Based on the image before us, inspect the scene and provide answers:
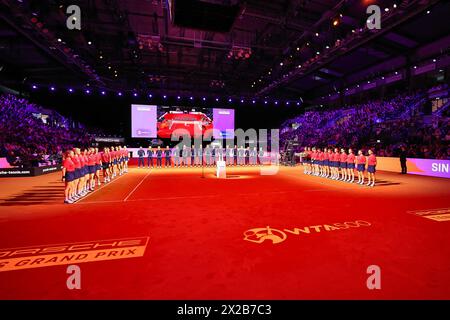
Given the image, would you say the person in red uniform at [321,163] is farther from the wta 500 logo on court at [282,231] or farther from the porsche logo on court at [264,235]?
the porsche logo on court at [264,235]

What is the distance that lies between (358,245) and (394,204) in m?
4.03

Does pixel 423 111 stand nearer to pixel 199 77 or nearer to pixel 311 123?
pixel 311 123

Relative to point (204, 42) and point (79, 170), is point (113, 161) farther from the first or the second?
point (204, 42)

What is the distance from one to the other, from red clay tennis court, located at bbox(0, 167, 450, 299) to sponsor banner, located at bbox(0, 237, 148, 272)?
2.9 inches

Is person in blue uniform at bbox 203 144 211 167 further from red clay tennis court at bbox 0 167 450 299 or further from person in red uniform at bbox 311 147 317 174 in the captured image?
red clay tennis court at bbox 0 167 450 299

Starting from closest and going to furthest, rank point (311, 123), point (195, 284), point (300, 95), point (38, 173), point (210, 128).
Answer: point (195, 284), point (38, 173), point (210, 128), point (311, 123), point (300, 95)

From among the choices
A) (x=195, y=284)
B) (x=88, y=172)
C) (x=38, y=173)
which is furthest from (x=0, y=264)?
(x=38, y=173)

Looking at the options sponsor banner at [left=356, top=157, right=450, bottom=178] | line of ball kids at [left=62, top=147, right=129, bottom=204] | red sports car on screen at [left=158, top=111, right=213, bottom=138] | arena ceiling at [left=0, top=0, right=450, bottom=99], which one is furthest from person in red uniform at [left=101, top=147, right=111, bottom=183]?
sponsor banner at [left=356, top=157, right=450, bottom=178]

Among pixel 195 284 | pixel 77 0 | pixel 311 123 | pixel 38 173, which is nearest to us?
pixel 195 284

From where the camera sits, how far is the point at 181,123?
25.9 metres

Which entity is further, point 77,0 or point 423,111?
point 423,111

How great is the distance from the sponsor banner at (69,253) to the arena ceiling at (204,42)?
8.15 metres

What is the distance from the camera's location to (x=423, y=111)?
20203 millimetres

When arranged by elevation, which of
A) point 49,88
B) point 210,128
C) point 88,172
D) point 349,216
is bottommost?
point 349,216
